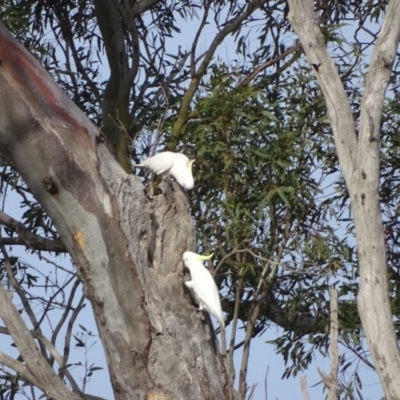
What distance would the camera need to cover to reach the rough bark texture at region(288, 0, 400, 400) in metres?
3.02

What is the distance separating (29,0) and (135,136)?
3.92 feet

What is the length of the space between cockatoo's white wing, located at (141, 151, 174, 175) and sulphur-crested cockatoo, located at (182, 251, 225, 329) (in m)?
0.44

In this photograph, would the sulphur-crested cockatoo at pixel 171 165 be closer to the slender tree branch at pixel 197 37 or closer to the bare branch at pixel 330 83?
the bare branch at pixel 330 83

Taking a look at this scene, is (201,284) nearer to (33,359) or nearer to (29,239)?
(33,359)

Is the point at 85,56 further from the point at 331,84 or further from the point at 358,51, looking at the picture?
the point at 331,84

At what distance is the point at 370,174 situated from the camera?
3100 millimetres

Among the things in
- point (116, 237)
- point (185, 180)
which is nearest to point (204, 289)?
point (116, 237)

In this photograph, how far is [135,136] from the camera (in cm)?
446

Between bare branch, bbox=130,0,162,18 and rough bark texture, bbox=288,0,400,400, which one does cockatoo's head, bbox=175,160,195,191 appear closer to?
rough bark texture, bbox=288,0,400,400

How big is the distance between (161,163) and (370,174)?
2.39 ft

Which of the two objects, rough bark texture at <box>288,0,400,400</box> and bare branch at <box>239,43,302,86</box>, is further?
bare branch at <box>239,43,302,86</box>

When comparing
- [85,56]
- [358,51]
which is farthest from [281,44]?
[85,56]

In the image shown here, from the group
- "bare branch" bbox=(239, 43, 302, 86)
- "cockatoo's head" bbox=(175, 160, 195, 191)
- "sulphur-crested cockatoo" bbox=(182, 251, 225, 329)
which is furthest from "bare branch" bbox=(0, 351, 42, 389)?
"bare branch" bbox=(239, 43, 302, 86)

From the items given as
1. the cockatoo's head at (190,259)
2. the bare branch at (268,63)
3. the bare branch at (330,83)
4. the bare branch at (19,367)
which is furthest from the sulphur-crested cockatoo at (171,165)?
the bare branch at (268,63)
